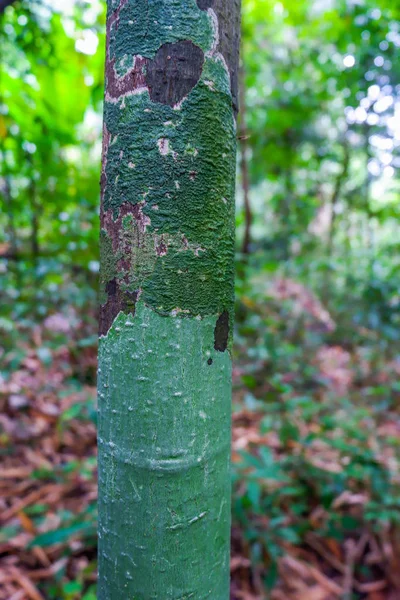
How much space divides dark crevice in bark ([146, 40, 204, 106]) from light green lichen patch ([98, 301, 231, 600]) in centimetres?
25

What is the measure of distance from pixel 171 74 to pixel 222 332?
A: 1.06ft

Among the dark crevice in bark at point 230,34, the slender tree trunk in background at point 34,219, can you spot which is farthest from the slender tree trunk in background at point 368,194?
the dark crevice in bark at point 230,34

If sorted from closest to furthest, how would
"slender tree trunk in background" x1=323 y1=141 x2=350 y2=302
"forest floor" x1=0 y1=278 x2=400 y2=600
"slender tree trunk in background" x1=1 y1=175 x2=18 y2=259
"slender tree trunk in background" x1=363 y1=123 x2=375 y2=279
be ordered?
"forest floor" x1=0 y1=278 x2=400 y2=600 → "slender tree trunk in background" x1=1 y1=175 x2=18 y2=259 → "slender tree trunk in background" x1=363 y1=123 x2=375 y2=279 → "slender tree trunk in background" x1=323 y1=141 x2=350 y2=302

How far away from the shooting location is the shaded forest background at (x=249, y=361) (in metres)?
1.53

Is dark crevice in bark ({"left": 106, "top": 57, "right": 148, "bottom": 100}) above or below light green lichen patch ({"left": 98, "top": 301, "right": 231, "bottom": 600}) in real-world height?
above

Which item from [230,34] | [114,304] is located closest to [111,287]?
[114,304]

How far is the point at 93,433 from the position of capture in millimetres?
2129

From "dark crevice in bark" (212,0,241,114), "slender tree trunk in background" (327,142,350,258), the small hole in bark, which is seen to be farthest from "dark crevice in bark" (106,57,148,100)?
"slender tree trunk in background" (327,142,350,258)

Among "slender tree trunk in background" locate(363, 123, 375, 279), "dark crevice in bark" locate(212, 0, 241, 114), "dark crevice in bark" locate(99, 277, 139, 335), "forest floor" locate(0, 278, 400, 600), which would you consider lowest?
"forest floor" locate(0, 278, 400, 600)

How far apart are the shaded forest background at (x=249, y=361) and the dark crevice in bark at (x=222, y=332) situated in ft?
1.08

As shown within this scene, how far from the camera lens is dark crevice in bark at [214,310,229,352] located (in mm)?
547

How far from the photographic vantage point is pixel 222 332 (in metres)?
0.56

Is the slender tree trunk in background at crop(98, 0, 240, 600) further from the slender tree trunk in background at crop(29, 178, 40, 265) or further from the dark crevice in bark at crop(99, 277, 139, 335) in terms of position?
the slender tree trunk in background at crop(29, 178, 40, 265)

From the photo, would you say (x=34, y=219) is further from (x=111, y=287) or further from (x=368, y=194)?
(x=368, y=194)
